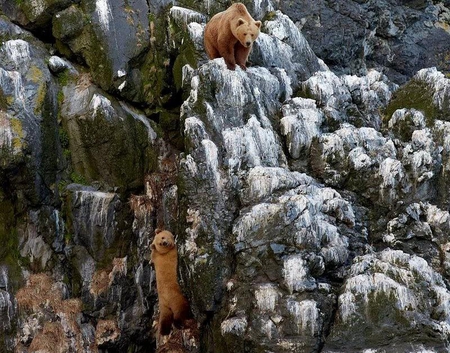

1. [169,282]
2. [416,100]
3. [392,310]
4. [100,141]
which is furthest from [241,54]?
[392,310]

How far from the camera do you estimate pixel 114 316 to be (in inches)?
410

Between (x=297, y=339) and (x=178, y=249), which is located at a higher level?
(x=178, y=249)

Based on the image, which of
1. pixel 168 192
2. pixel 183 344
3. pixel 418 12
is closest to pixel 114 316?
pixel 183 344

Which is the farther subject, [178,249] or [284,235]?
[178,249]

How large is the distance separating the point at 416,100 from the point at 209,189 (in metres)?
4.22

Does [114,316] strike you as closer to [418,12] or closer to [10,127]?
[10,127]

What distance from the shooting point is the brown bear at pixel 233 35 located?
31.0 ft

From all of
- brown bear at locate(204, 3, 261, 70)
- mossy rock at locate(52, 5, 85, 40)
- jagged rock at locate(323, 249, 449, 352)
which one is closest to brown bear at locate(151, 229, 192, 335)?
jagged rock at locate(323, 249, 449, 352)

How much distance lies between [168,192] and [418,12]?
948 cm

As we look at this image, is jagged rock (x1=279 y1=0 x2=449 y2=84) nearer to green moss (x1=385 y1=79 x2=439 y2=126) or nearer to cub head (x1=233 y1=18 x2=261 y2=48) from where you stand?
green moss (x1=385 y1=79 x2=439 y2=126)

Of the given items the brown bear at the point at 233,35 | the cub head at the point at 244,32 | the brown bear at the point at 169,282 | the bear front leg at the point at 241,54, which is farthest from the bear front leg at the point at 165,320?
the cub head at the point at 244,32

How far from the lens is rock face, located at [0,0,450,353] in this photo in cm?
761

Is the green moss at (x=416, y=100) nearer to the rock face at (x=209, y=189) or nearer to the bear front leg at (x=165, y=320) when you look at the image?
the rock face at (x=209, y=189)

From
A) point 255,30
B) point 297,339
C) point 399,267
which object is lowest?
point 297,339
